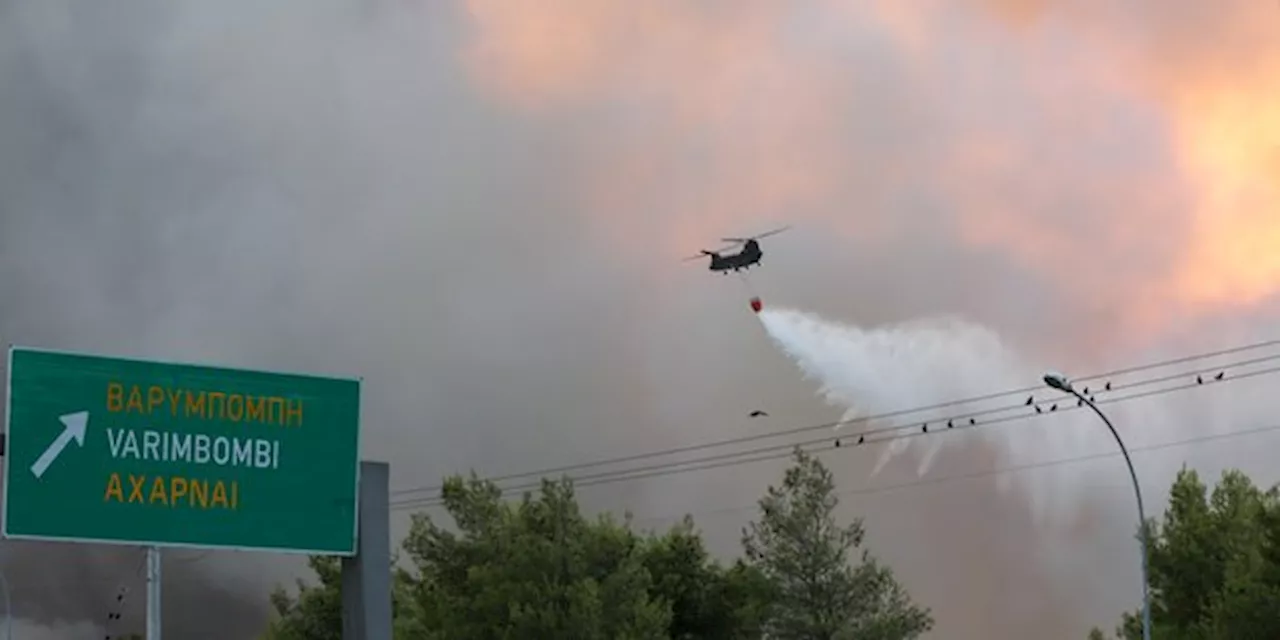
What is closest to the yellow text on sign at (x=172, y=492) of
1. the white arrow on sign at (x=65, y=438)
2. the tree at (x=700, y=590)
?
the white arrow on sign at (x=65, y=438)

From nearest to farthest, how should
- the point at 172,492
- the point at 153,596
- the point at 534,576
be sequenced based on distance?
the point at 172,492 → the point at 153,596 → the point at 534,576

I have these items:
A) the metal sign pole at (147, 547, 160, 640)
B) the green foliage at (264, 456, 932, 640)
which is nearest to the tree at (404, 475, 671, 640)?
the green foliage at (264, 456, 932, 640)

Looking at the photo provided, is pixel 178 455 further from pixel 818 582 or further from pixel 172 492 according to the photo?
pixel 818 582

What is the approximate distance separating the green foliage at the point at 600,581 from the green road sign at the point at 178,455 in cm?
4353

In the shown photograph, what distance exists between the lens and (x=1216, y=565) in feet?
222

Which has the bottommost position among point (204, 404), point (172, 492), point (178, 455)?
point (172, 492)

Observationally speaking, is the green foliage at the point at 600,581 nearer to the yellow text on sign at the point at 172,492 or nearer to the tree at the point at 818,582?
the tree at the point at 818,582

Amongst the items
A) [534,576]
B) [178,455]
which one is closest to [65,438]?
[178,455]

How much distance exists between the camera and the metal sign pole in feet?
98.9

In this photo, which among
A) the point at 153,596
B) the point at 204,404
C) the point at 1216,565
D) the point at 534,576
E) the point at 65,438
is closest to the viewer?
the point at 65,438

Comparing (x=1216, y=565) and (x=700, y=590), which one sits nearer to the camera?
(x=1216, y=565)

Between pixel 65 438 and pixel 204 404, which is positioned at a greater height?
pixel 204 404

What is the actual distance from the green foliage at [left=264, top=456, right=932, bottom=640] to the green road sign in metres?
43.5

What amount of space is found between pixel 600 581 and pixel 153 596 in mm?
47672
